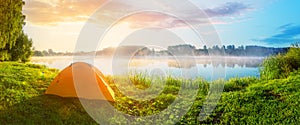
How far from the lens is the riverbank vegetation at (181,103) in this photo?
7.05 metres

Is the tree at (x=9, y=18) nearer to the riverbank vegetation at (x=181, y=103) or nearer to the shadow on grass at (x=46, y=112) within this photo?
the riverbank vegetation at (x=181, y=103)

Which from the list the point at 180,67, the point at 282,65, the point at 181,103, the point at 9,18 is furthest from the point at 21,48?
the point at 282,65

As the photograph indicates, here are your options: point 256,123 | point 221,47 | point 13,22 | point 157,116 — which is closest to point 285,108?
point 256,123

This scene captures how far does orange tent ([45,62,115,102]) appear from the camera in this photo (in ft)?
27.6

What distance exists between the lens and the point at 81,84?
8.49 meters

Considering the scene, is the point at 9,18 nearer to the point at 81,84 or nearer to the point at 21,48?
the point at 81,84

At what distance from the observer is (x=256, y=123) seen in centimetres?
688

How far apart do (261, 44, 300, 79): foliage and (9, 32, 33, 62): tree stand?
13283 mm

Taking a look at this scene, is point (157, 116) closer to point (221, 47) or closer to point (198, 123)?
point (198, 123)

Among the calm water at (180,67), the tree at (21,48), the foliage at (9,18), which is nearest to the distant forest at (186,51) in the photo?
the calm water at (180,67)

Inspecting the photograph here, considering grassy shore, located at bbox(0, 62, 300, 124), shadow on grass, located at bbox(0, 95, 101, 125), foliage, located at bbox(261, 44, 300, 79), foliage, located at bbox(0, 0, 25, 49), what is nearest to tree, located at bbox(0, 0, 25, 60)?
foliage, located at bbox(0, 0, 25, 49)

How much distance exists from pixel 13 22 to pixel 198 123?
29.5 feet

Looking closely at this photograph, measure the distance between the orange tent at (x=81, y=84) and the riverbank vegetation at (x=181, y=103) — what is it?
0.23m

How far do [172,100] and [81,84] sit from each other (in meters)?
2.34
